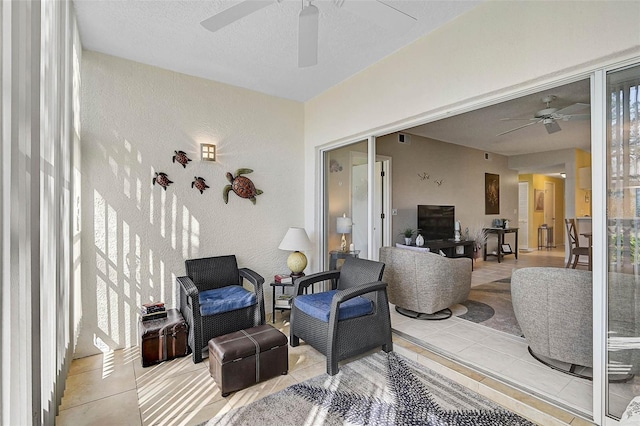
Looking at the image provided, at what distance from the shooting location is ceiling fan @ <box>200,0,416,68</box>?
1.71 metres

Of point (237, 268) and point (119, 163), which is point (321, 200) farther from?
point (119, 163)

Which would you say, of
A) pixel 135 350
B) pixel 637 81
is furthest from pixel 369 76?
pixel 135 350

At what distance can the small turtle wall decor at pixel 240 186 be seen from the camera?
12.3 ft

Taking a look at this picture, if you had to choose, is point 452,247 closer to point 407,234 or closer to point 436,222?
point 436,222

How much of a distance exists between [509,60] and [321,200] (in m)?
2.68

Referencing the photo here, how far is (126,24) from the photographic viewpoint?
2545 mm

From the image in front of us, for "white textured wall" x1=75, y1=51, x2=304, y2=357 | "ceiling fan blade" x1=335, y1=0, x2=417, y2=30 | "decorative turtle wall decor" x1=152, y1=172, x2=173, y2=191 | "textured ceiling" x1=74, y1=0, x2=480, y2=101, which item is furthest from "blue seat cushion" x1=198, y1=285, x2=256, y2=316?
"ceiling fan blade" x1=335, y1=0, x2=417, y2=30

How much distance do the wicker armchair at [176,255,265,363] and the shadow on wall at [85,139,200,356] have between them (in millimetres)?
346

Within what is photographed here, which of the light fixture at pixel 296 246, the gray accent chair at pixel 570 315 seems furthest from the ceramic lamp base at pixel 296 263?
the gray accent chair at pixel 570 315

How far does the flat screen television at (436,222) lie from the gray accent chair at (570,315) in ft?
10.6

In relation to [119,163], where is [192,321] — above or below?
below

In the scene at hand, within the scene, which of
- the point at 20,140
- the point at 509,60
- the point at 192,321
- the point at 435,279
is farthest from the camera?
the point at 435,279

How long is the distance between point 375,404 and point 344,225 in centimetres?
229

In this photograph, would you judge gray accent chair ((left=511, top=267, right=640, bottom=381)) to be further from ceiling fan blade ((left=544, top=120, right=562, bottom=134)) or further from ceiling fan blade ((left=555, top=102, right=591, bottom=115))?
ceiling fan blade ((left=544, top=120, right=562, bottom=134))
